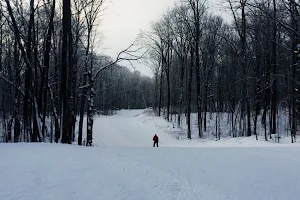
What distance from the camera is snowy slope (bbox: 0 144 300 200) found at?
5121mm

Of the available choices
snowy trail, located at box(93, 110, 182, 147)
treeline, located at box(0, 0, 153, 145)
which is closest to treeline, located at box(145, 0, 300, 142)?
snowy trail, located at box(93, 110, 182, 147)

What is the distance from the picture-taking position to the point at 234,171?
22.9ft

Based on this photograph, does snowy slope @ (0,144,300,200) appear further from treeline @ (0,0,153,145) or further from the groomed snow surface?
treeline @ (0,0,153,145)

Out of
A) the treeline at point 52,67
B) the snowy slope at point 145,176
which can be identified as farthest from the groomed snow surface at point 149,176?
the treeline at point 52,67

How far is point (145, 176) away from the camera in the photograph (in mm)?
6297

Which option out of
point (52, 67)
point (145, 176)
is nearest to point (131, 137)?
point (52, 67)

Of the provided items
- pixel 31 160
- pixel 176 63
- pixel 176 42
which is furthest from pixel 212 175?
pixel 176 63

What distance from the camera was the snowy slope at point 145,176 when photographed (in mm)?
5121

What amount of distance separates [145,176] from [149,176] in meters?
0.09

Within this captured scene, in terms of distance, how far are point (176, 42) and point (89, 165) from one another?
32443 mm

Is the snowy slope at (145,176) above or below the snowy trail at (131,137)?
above

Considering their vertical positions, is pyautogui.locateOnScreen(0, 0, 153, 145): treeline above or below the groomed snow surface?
above

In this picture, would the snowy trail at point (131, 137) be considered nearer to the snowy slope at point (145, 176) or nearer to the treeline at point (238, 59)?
the treeline at point (238, 59)

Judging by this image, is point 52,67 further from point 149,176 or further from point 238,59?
point 149,176
